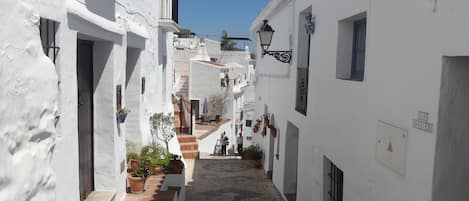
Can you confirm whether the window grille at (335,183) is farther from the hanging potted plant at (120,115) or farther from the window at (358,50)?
the hanging potted plant at (120,115)

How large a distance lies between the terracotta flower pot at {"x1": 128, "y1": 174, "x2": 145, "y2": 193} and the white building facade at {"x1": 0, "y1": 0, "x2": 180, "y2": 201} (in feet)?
1.19

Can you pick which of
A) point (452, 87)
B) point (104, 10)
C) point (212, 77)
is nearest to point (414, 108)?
point (452, 87)

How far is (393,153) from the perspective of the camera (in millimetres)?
4516

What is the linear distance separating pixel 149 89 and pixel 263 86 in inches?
226

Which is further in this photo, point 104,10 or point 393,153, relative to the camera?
point 104,10

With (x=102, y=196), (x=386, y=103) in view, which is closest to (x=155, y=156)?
(x=102, y=196)

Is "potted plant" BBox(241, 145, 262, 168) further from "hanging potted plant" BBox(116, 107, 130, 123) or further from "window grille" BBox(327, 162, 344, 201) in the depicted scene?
"hanging potted plant" BBox(116, 107, 130, 123)

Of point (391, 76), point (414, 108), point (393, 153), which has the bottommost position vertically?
point (393, 153)

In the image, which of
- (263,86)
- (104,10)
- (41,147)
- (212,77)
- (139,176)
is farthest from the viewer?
(212,77)

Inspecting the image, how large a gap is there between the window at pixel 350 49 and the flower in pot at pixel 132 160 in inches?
167

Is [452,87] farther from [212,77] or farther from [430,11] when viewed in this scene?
[212,77]

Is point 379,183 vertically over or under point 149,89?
under

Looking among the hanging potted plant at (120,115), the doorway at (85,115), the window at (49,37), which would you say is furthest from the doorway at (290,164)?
the window at (49,37)

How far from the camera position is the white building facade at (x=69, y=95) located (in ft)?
10.2
